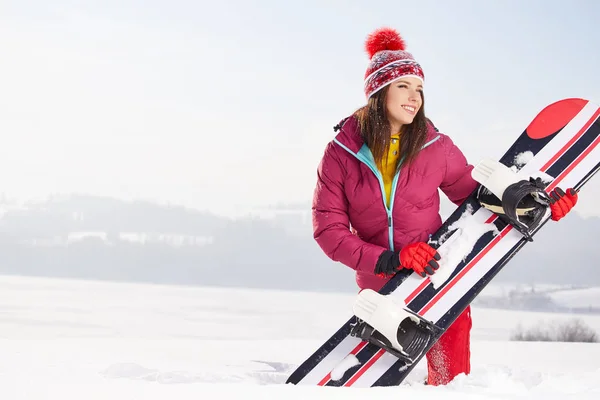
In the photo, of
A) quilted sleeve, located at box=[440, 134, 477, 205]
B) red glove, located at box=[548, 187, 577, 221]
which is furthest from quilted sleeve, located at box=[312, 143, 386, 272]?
red glove, located at box=[548, 187, 577, 221]

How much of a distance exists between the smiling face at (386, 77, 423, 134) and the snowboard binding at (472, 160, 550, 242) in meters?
0.33

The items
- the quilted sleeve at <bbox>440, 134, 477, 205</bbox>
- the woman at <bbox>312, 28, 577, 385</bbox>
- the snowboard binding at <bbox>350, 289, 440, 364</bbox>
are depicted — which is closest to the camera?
the snowboard binding at <bbox>350, 289, 440, 364</bbox>

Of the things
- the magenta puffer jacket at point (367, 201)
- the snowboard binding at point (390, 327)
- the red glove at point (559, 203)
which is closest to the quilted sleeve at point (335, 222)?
the magenta puffer jacket at point (367, 201)

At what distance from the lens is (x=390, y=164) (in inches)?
96.6

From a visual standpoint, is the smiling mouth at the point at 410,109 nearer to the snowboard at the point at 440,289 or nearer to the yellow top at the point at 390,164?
the yellow top at the point at 390,164

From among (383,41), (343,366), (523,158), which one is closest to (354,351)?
(343,366)

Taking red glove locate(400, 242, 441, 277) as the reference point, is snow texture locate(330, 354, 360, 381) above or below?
below

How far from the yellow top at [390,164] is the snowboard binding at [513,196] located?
0.31 metres

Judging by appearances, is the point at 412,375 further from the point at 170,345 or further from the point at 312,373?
the point at 170,345

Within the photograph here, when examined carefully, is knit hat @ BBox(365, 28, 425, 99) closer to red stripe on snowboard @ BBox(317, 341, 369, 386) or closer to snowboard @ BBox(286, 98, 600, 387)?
snowboard @ BBox(286, 98, 600, 387)

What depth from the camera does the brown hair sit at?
2.41 m

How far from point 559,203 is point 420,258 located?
60cm

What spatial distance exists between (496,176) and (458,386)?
0.77 m

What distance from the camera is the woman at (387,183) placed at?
7.88 feet
